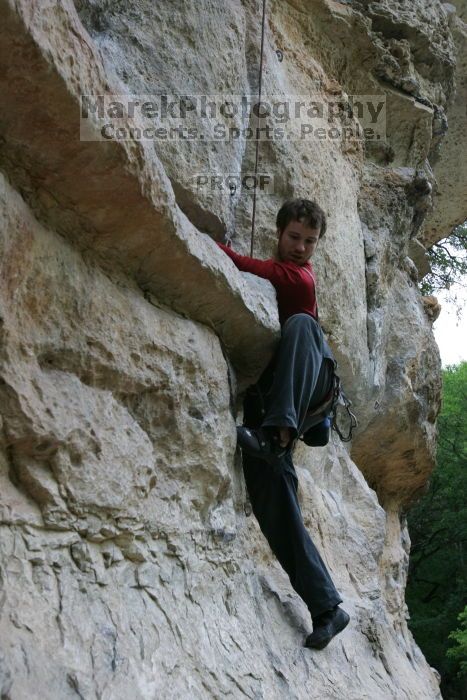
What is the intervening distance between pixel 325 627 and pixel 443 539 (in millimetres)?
12723

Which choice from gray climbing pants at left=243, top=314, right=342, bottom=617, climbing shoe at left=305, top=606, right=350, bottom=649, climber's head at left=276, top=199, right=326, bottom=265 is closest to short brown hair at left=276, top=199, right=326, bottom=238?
climber's head at left=276, top=199, right=326, bottom=265

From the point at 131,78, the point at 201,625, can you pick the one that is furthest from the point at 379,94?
the point at 201,625

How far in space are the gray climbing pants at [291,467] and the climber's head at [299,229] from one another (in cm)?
41

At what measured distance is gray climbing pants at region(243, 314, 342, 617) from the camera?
383 centimetres

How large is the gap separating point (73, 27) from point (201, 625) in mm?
2231

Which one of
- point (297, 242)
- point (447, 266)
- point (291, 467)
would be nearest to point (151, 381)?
point (291, 467)

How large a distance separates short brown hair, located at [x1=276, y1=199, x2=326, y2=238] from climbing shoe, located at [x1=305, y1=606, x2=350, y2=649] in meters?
1.86

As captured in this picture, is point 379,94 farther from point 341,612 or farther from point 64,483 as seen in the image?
point 64,483

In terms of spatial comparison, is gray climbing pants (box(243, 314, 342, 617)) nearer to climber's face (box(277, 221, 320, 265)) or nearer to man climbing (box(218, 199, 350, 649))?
man climbing (box(218, 199, 350, 649))

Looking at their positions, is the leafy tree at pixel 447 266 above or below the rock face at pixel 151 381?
above

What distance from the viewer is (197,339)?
391cm

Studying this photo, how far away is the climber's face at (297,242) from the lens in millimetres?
4371

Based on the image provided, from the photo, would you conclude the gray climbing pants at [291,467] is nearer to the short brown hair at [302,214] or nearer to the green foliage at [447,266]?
the short brown hair at [302,214]

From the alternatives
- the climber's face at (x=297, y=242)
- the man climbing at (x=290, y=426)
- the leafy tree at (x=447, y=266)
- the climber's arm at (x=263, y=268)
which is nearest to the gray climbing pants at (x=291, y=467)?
the man climbing at (x=290, y=426)
